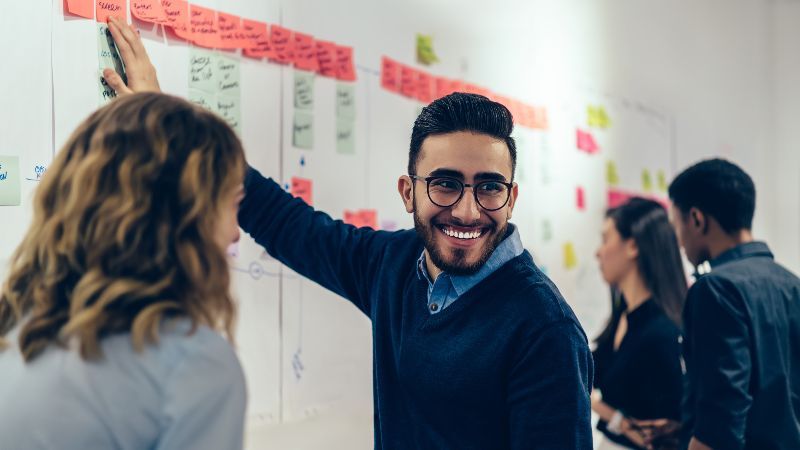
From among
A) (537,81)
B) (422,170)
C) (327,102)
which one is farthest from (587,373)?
(537,81)

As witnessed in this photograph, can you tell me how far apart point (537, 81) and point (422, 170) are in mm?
1415

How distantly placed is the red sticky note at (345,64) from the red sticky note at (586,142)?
1.25 metres

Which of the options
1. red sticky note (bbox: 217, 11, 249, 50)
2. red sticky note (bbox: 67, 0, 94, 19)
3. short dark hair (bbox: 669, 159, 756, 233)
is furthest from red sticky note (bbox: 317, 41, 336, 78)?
short dark hair (bbox: 669, 159, 756, 233)

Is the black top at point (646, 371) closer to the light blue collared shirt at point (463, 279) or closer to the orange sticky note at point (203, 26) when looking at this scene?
Answer: the light blue collared shirt at point (463, 279)

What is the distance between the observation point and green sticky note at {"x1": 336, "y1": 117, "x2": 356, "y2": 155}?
186 centimetres

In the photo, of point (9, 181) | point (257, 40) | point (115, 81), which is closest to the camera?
point (9, 181)

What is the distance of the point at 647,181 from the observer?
333cm

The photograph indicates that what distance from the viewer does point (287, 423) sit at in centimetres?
172

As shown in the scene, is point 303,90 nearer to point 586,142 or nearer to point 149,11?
point 149,11

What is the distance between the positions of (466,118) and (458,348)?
1.33ft

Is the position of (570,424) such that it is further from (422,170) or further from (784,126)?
(784,126)

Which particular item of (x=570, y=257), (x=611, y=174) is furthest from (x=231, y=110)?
(x=611, y=174)

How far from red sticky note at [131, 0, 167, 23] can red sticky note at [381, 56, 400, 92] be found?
68cm

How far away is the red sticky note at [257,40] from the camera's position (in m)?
1.63
